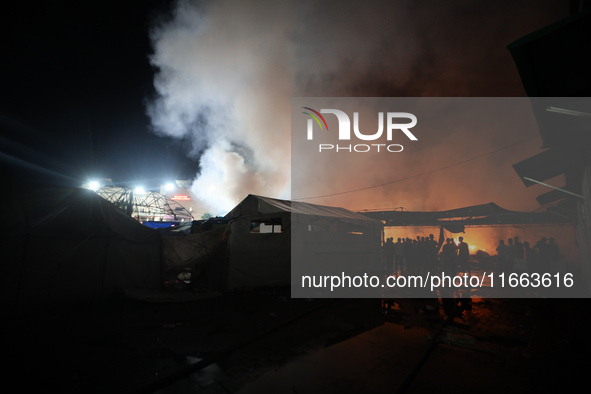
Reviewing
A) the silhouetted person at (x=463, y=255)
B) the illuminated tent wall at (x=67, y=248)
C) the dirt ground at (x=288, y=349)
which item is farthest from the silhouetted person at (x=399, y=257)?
the illuminated tent wall at (x=67, y=248)

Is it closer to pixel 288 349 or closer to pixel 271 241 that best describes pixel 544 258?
pixel 271 241

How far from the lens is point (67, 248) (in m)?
7.14

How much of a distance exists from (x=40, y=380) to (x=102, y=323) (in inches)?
102

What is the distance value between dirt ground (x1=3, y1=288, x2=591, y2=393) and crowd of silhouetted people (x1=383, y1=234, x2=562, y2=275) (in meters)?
5.55

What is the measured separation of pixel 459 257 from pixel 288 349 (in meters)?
12.5

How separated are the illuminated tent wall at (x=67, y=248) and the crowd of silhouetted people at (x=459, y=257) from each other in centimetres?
1299

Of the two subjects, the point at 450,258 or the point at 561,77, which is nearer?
the point at 561,77

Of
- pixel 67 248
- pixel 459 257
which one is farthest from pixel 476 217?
pixel 67 248

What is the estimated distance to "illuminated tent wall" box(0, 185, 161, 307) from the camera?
6.32 m

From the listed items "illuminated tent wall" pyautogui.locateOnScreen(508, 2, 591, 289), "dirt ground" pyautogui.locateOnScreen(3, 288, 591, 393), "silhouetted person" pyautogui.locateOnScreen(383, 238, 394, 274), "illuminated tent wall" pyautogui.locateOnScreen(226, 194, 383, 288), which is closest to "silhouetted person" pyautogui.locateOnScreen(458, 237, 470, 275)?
"silhouetted person" pyautogui.locateOnScreen(383, 238, 394, 274)

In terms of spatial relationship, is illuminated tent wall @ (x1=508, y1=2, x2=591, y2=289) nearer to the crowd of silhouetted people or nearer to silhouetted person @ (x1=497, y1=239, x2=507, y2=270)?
the crowd of silhouetted people

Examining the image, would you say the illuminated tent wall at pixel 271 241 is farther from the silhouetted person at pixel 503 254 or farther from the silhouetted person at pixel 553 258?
the silhouetted person at pixel 553 258

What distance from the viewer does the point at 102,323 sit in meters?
6.00

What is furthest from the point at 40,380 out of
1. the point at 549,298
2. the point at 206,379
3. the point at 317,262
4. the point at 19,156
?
the point at 549,298
